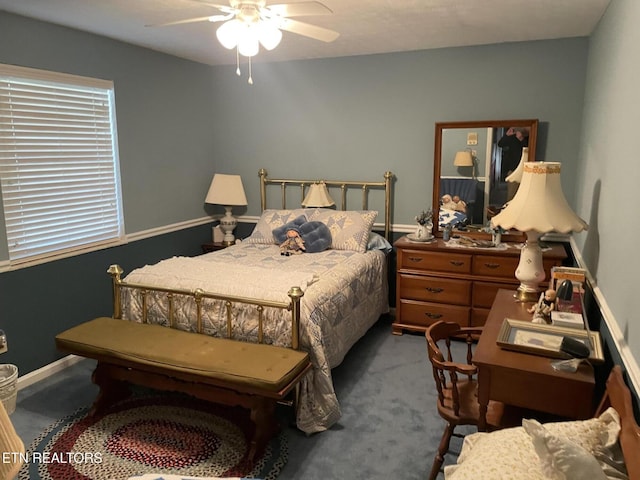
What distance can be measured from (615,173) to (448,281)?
1.79 meters

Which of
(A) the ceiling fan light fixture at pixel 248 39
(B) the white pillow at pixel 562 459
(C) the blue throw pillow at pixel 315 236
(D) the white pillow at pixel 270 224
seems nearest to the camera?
(B) the white pillow at pixel 562 459

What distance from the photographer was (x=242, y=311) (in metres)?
2.86

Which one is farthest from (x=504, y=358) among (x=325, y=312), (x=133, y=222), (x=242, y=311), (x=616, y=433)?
(x=133, y=222)

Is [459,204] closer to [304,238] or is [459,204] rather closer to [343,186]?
[343,186]

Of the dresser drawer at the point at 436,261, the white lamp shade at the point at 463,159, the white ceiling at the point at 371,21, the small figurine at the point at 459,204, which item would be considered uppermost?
the white ceiling at the point at 371,21

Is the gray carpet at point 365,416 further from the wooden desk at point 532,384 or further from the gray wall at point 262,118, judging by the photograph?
the wooden desk at point 532,384

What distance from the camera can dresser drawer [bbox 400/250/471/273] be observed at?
3879mm

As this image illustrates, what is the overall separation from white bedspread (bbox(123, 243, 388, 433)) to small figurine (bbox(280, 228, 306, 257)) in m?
0.18

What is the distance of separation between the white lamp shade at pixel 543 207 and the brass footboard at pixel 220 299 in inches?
47.1

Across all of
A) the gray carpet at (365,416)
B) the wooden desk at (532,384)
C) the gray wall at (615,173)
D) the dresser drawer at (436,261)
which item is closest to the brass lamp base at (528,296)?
the gray wall at (615,173)

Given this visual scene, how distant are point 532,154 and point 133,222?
327cm

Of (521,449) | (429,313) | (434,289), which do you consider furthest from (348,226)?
(521,449)

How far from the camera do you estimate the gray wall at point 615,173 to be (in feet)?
6.11

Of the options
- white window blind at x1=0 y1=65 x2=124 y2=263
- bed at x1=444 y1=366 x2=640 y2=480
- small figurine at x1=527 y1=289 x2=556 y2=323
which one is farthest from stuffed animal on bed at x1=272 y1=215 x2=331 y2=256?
bed at x1=444 y1=366 x2=640 y2=480
